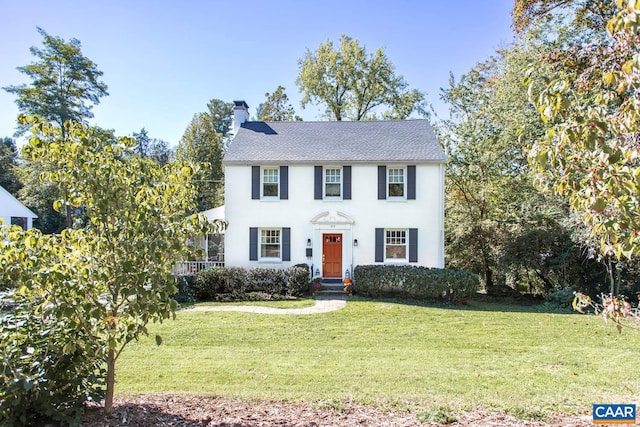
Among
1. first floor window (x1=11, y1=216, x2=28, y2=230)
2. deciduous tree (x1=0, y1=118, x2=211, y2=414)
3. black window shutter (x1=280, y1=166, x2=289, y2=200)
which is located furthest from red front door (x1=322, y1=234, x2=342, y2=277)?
first floor window (x1=11, y1=216, x2=28, y2=230)

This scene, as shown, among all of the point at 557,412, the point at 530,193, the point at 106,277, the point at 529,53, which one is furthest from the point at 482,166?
the point at 106,277

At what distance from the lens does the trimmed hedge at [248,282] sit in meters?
13.9

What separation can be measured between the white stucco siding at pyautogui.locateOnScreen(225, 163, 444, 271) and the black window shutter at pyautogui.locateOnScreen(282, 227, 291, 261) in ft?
0.43

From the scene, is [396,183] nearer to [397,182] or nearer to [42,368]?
[397,182]

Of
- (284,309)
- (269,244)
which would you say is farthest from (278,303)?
(269,244)

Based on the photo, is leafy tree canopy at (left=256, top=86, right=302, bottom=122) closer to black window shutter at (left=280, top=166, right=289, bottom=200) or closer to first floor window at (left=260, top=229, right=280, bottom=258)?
black window shutter at (left=280, top=166, right=289, bottom=200)

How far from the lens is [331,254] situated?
15.9 meters

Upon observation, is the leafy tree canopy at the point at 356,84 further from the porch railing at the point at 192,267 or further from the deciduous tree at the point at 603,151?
the deciduous tree at the point at 603,151

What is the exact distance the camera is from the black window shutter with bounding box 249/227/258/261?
15719 millimetres

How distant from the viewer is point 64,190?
140 inches

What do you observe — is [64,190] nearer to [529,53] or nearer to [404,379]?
[404,379]

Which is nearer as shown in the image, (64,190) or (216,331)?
(64,190)

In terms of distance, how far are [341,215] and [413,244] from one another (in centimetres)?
311

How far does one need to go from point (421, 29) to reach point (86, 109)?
2727 centimetres
